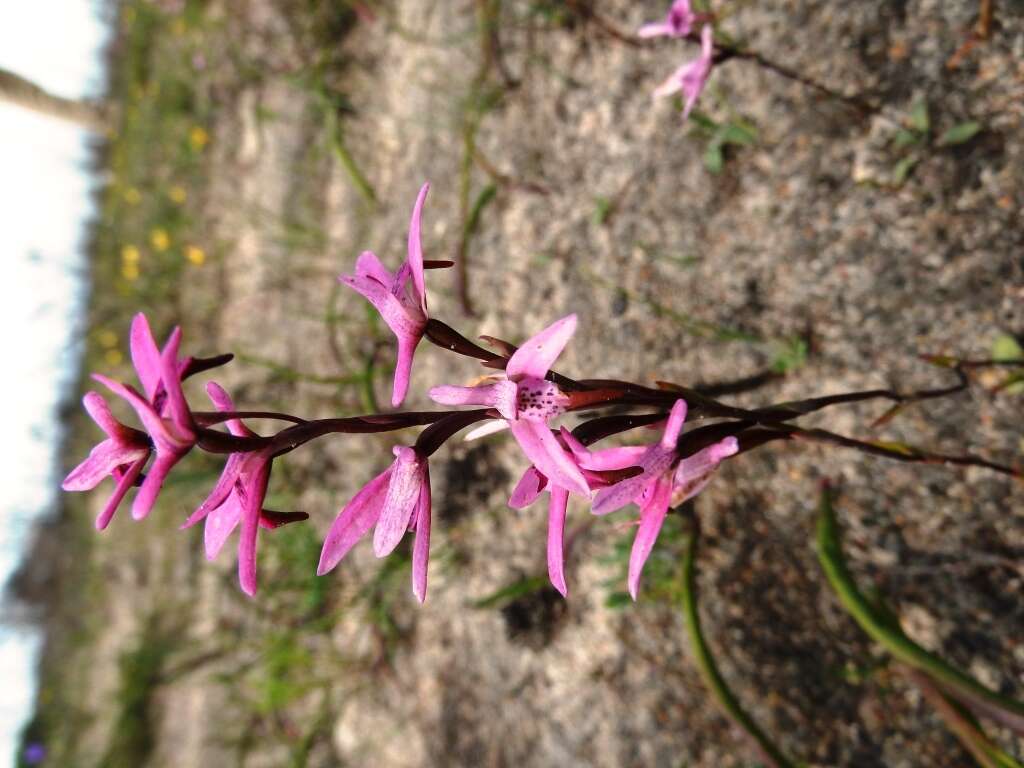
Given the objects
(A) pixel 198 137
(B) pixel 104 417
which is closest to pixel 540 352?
(B) pixel 104 417

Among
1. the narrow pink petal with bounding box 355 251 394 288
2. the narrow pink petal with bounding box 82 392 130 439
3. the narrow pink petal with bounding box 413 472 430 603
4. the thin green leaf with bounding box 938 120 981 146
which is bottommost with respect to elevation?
the narrow pink petal with bounding box 413 472 430 603

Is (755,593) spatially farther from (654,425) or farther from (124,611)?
(124,611)

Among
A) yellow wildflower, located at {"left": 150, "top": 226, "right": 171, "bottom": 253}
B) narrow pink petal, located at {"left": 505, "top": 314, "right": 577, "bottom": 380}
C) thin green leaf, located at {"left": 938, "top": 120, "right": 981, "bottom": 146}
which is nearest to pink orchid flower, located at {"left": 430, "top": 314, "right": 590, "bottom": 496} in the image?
narrow pink petal, located at {"left": 505, "top": 314, "right": 577, "bottom": 380}

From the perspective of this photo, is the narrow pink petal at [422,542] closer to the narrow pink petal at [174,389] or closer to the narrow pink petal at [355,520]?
the narrow pink petal at [355,520]

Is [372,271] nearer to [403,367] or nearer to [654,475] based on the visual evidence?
[403,367]

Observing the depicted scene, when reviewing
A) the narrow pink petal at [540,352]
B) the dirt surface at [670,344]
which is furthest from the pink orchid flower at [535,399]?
the dirt surface at [670,344]

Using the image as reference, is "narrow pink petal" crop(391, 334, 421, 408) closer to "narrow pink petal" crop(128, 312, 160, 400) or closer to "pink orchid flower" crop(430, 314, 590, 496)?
"pink orchid flower" crop(430, 314, 590, 496)
